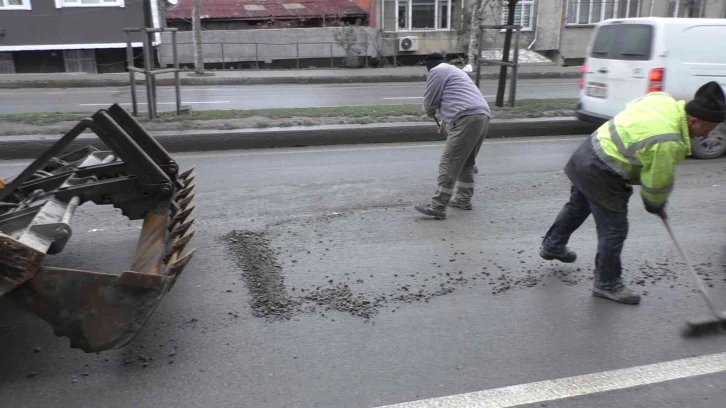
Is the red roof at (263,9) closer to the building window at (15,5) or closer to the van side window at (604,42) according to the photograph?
the building window at (15,5)

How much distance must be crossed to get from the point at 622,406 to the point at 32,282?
284cm

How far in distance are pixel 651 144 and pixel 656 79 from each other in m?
5.58

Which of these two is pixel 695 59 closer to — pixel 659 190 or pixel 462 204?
pixel 462 204

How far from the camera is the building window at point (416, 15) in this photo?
90.4ft

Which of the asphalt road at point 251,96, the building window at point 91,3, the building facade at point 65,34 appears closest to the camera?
the asphalt road at point 251,96

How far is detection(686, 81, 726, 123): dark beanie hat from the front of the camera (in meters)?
3.40

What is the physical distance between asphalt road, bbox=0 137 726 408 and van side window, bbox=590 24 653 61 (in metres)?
2.96

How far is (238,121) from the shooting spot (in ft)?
32.6

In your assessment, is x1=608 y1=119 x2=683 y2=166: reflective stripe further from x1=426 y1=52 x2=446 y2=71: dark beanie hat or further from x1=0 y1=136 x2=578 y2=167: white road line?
x1=0 y1=136 x2=578 y2=167: white road line

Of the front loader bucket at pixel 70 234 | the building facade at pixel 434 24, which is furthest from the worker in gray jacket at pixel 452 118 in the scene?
the building facade at pixel 434 24

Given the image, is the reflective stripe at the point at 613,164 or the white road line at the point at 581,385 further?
the reflective stripe at the point at 613,164

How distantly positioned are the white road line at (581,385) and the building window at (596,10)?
2745cm

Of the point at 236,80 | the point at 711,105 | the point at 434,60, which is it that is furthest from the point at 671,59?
the point at 236,80

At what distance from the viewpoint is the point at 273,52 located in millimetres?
26344
